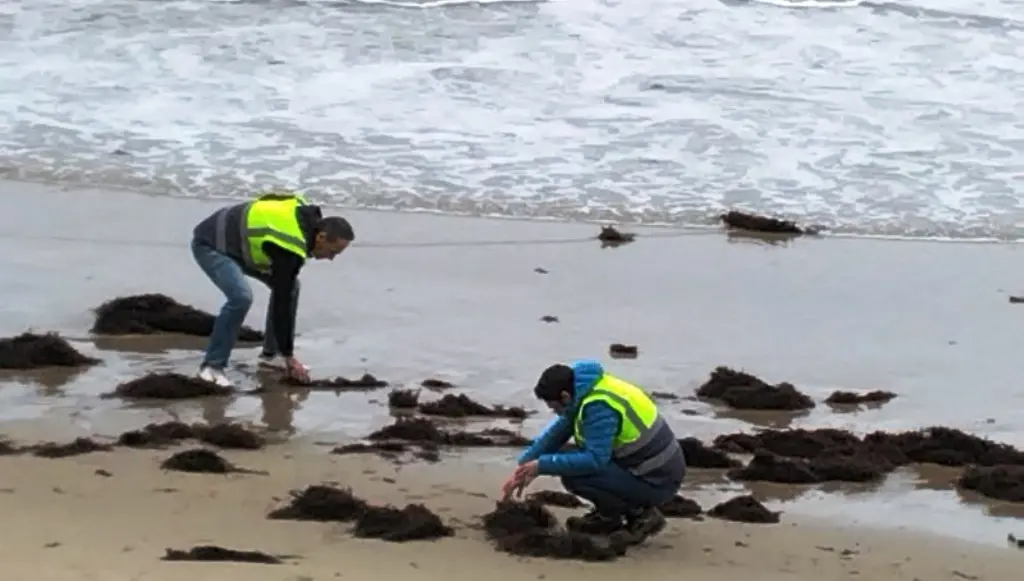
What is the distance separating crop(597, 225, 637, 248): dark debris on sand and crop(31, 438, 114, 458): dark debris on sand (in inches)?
207

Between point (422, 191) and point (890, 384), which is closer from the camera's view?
point (890, 384)

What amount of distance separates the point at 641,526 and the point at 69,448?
97.6 inches

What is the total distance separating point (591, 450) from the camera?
5.93 m

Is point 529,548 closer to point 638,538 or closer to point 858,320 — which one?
point 638,538

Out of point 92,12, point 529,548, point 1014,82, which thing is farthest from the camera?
point 92,12

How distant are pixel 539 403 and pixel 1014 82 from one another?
1218cm

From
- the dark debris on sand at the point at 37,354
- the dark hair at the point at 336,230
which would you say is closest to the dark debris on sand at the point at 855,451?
the dark hair at the point at 336,230

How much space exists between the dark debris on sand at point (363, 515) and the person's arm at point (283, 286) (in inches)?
74.3

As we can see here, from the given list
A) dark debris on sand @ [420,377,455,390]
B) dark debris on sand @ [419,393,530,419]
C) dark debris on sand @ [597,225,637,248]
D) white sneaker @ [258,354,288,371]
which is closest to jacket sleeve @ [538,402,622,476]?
dark debris on sand @ [419,393,530,419]

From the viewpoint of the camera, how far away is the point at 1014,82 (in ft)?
60.7

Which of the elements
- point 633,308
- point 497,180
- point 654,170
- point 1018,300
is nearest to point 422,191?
point 497,180

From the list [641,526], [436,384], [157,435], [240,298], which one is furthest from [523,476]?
[240,298]

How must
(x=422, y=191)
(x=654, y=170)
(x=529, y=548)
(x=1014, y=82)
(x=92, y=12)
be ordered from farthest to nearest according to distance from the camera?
(x=92, y=12) < (x=1014, y=82) < (x=654, y=170) < (x=422, y=191) < (x=529, y=548)

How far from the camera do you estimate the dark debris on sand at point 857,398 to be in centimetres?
826
